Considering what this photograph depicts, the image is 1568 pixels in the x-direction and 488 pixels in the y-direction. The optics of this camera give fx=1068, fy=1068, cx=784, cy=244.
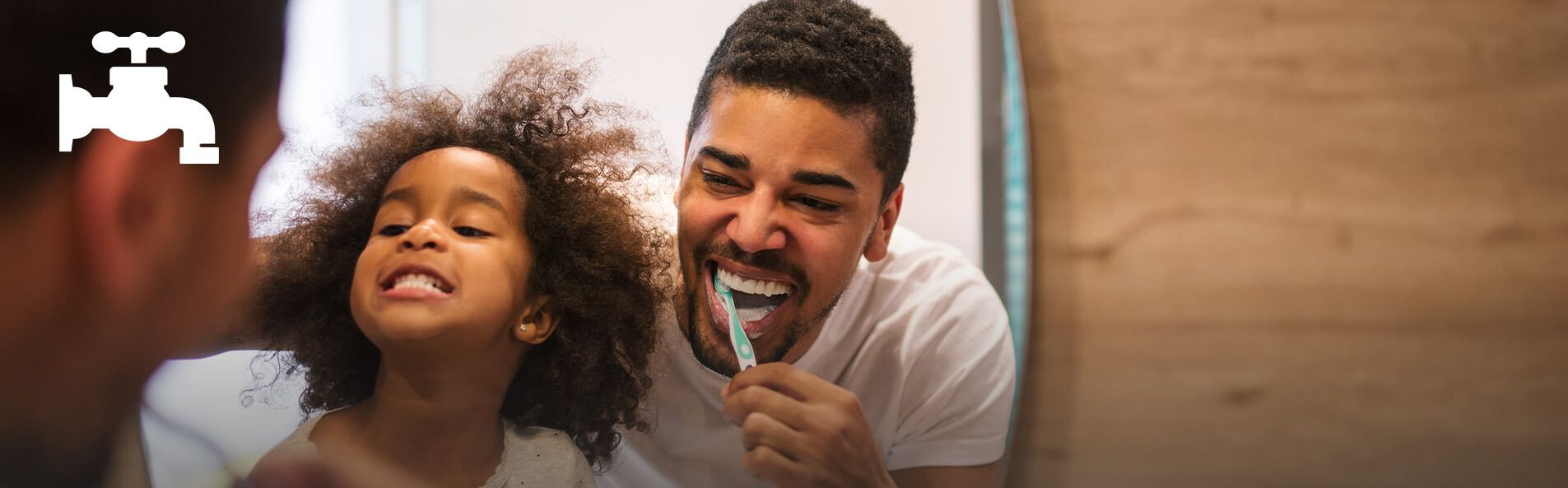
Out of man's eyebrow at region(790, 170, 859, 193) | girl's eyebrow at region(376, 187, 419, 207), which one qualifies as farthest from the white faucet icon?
man's eyebrow at region(790, 170, 859, 193)

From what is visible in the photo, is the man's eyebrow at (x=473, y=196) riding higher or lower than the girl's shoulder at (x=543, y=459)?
higher

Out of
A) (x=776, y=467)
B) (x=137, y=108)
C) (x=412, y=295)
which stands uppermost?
(x=137, y=108)

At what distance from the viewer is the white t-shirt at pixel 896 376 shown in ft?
2.17

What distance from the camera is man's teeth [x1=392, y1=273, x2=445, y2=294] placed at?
603 mm

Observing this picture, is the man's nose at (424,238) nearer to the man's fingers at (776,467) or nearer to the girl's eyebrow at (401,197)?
the girl's eyebrow at (401,197)

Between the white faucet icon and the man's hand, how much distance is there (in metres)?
0.36

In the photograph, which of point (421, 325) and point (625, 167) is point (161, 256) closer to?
point (421, 325)

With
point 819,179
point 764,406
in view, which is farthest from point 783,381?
point 819,179

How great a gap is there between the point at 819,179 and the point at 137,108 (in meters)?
0.42

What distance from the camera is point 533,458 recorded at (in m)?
0.64

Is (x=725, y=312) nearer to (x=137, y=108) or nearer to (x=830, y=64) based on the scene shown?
(x=830, y=64)

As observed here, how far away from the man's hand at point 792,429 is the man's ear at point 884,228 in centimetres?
9

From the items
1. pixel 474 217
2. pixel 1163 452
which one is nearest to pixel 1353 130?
pixel 1163 452

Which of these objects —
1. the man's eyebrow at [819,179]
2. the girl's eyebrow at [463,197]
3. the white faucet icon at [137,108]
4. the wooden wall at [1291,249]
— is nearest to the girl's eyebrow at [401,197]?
the girl's eyebrow at [463,197]
